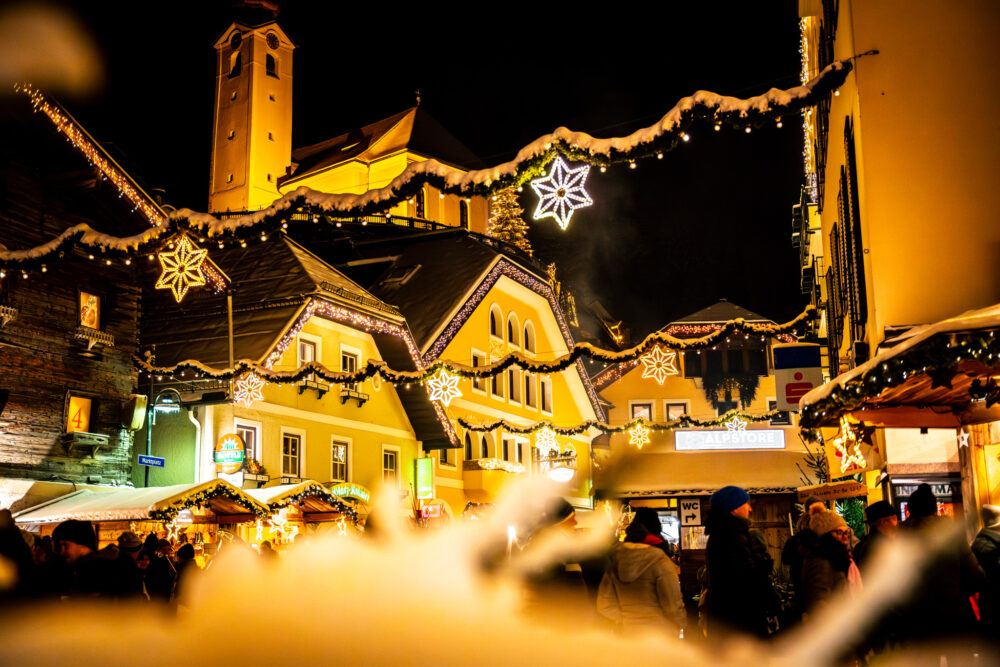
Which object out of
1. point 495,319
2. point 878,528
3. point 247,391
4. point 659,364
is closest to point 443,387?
point 247,391

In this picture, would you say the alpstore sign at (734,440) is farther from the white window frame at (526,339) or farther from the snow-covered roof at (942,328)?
the snow-covered roof at (942,328)

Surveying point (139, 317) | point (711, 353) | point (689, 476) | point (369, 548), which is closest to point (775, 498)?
point (689, 476)

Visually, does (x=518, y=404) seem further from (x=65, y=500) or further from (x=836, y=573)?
(x=836, y=573)

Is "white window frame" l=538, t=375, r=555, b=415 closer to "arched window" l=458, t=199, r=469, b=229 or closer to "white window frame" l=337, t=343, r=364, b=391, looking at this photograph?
"white window frame" l=337, t=343, r=364, b=391

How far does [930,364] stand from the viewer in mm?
7625

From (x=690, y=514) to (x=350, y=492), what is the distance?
43.2 feet

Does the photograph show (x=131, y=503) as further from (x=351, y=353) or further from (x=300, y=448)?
(x=351, y=353)

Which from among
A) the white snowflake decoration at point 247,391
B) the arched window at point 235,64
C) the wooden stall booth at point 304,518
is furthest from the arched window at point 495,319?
the arched window at point 235,64

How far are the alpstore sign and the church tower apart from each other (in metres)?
43.1

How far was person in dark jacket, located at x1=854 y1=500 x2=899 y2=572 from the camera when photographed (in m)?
7.82

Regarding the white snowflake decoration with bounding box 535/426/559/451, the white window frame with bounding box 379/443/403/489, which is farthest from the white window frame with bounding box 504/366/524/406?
the white window frame with bounding box 379/443/403/489

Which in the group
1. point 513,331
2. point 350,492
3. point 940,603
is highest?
point 513,331

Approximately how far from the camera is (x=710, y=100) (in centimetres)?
923

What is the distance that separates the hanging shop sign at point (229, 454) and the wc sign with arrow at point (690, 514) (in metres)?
16.4
